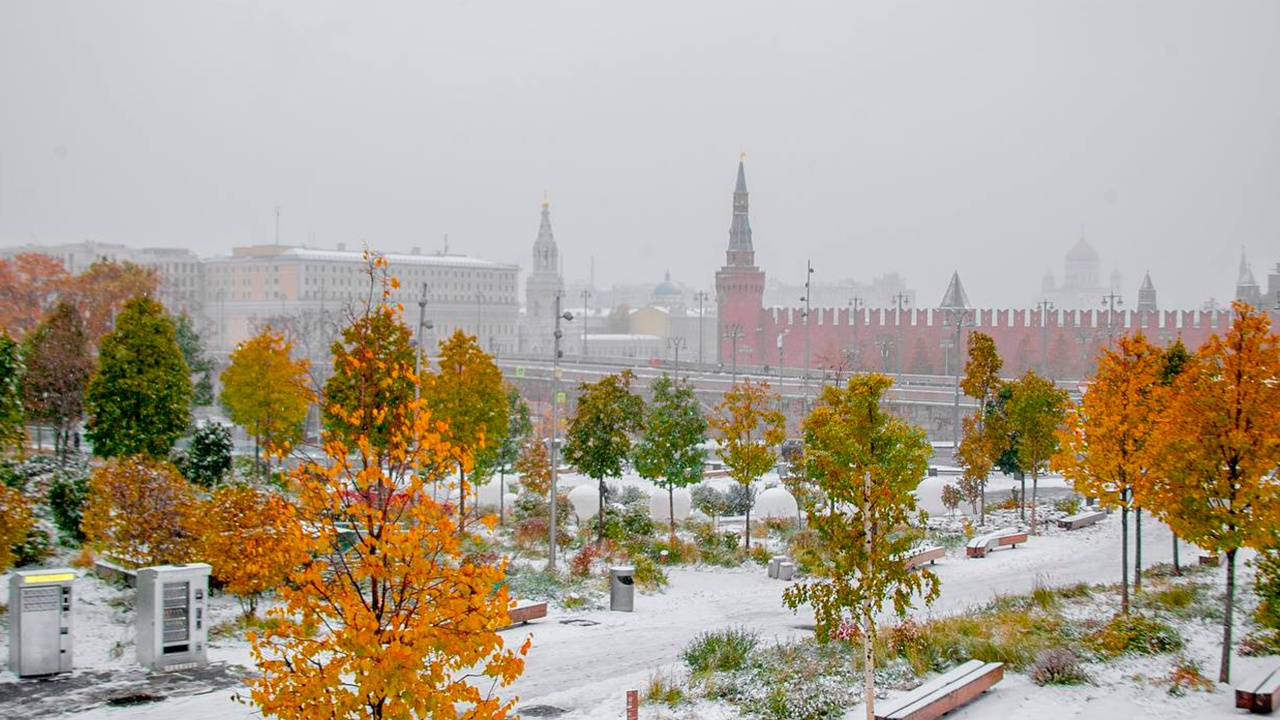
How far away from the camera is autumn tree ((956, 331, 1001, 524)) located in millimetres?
28719

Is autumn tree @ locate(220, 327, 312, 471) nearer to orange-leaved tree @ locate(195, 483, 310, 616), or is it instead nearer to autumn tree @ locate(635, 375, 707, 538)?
autumn tree @ locate(635, 375, 707, 538)

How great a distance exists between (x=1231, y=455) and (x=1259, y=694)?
2577 millimetres

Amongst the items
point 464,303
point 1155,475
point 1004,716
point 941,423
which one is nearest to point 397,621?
point 1004,716

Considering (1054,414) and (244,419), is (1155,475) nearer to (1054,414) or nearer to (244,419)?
(1054,414)

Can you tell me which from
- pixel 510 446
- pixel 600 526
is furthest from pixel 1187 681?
pixel 510 446

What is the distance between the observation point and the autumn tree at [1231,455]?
44.2 feet

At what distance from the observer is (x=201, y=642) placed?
14391 mm

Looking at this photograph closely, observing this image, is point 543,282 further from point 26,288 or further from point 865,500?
point 865,500

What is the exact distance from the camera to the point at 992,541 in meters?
24.5

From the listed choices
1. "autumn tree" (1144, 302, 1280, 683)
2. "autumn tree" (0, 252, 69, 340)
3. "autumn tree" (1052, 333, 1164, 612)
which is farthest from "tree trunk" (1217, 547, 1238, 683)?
"autumn tree" (0, 252, 69, 340)

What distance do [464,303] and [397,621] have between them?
14924cm

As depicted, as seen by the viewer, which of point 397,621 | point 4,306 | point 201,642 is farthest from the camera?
point 4,306

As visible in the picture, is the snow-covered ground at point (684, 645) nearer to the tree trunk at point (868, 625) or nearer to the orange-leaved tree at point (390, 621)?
the tree trunk at point (868, 625)

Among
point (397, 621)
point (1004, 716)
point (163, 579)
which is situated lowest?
point (1004, 716)
